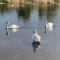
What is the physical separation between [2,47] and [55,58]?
2108 mm

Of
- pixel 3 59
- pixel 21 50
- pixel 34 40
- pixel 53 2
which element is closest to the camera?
pixel 3 59

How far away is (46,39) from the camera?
11789 millimetres

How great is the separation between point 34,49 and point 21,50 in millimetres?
511

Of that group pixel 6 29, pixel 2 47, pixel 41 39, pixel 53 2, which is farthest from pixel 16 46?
pixel 53 2

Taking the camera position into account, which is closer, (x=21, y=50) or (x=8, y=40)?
(x=21, y=50)

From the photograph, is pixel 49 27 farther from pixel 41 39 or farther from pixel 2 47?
pixel 2 47

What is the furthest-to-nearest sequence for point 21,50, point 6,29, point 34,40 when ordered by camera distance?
point 6,29 < point 34,40 < point 21,50

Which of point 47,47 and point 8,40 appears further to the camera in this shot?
point 8,40

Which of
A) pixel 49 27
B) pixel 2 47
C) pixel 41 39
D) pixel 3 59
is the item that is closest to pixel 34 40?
pixel 41 39

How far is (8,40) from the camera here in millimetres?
11719

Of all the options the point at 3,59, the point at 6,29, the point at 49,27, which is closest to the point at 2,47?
the point at 3,59

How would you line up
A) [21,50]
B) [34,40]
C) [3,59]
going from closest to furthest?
1. [3,59]
2. [21,50]
3. [34,40]

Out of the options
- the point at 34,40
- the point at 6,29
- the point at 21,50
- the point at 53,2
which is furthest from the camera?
the point at 53,2

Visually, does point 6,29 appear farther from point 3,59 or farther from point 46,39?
point 3,59
